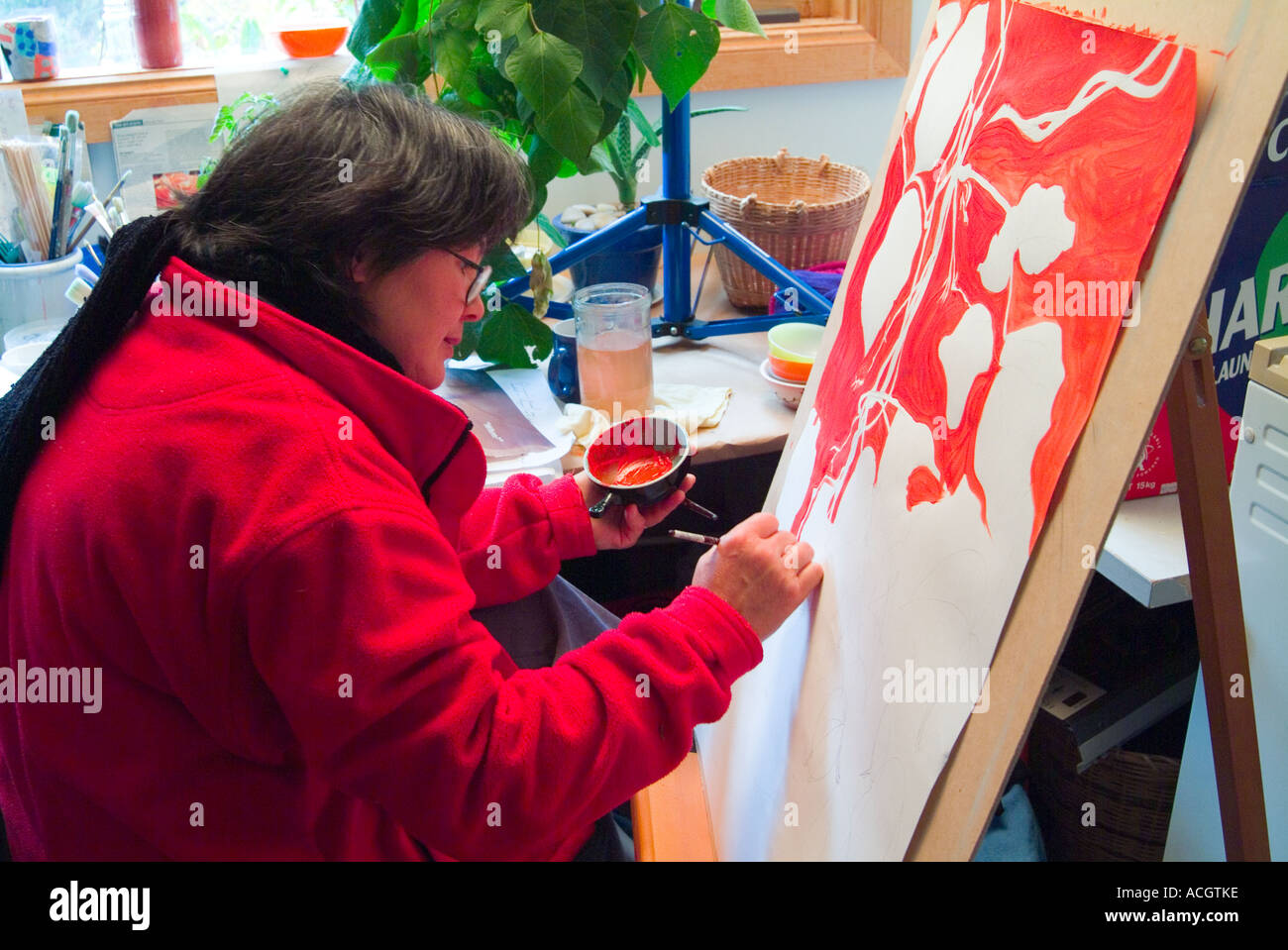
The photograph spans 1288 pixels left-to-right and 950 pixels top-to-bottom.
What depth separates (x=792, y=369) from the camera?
4.84ft

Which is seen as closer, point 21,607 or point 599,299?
point 21,607

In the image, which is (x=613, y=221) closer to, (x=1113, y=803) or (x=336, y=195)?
(x=336, y=195)

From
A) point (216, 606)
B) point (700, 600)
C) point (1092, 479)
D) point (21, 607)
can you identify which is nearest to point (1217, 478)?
point (1092, 479)

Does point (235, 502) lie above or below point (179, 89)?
below

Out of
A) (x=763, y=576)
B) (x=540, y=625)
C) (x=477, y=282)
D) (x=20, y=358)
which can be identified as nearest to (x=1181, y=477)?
(x=763, y=576)

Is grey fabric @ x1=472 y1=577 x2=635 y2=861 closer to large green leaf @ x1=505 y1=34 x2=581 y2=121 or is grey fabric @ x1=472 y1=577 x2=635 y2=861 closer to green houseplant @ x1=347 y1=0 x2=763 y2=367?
green houseplant @ x1=347 y1=0 x2=763 y2=367

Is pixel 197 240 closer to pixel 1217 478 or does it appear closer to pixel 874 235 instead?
pixel 874 235

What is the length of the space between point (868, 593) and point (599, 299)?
85 centimetres

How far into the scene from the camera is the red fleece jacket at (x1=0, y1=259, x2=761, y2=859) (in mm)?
705

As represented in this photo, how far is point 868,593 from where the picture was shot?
0.82m

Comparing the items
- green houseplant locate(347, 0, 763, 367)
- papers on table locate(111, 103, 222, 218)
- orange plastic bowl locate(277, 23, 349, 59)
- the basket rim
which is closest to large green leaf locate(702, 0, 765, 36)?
green houseplant locate(347, 0, 763, 367)

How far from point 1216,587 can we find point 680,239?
1072 millimetres

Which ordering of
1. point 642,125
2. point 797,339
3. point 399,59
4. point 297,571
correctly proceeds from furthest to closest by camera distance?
point 642,125, point 797,339, point 399,59, point 297,571

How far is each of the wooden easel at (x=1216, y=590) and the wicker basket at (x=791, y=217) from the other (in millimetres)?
1141
